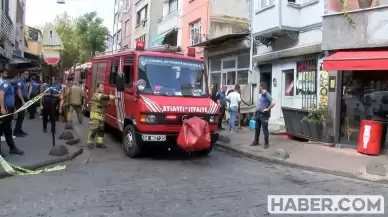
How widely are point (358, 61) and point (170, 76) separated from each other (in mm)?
4802

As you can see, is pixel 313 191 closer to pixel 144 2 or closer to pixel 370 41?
pixel 370 41

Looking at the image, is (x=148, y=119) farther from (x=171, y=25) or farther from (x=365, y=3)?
(x=171, y=25)

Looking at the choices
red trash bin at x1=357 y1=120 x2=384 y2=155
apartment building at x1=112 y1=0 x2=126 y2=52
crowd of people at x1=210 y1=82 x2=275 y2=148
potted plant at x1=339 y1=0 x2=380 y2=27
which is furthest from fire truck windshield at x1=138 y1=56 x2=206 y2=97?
apartment building at x1=112 y1=0 x2=126 y2=52

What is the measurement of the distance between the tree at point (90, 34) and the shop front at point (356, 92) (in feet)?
116

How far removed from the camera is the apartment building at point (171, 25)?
86.2 ft

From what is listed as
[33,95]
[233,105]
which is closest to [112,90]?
[233,105]

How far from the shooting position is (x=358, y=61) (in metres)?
10.5

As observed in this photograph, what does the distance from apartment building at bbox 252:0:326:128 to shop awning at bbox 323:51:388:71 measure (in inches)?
66.7

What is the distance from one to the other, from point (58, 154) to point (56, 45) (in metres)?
3.81

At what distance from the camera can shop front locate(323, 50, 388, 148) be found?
10581 millimetres

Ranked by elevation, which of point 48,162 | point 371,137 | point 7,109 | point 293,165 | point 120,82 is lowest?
point 293,165

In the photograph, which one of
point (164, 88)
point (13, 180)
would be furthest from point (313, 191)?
point (13, 180)

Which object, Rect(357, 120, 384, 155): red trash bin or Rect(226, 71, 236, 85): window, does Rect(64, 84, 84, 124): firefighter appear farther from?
Rect(357, 120, 384, 155): red trash bin

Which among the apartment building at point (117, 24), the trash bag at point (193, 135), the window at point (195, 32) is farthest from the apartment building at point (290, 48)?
the apartment building at point (117, 24)
